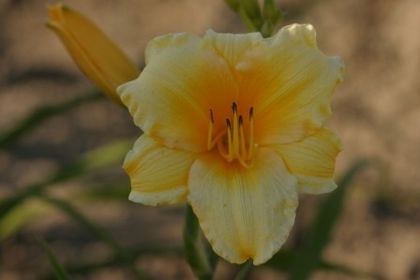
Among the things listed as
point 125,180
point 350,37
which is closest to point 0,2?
point 125,180

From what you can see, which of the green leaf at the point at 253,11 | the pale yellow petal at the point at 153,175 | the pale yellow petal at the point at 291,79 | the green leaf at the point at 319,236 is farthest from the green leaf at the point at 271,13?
the green leaf at the point at 319,236

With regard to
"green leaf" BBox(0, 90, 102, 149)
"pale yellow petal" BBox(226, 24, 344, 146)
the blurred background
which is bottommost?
the blurred background

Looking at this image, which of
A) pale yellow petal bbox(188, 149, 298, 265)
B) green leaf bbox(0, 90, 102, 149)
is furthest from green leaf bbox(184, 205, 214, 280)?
green leaf bbox(0, 90, 102, 149)

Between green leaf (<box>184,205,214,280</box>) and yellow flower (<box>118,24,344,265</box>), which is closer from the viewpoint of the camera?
yellow flower (<box>118,24,344,265</box>)

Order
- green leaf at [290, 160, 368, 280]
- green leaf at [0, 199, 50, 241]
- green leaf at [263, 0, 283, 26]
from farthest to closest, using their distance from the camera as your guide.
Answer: green leaf at [0, 199, 50, 241]
green leaf at [290, 160, 368, 280]
green leaf at [263, 0, 283, 26]

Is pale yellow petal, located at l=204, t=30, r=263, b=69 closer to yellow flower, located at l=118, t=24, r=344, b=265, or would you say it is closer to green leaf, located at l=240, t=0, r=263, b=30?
yellow flower, located at l=118, t=24, r=344, b=265

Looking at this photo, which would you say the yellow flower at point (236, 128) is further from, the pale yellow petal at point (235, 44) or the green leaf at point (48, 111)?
the green leaf at point (48, 111)

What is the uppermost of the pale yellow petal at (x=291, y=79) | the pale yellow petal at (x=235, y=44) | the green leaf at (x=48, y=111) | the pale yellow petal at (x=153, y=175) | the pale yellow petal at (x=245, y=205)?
the pale yellow petal at (x=235, y=44)
